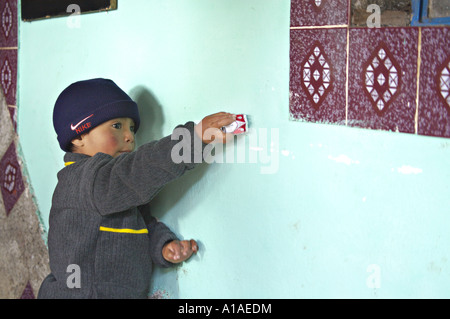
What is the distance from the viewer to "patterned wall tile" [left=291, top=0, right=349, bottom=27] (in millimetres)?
1021

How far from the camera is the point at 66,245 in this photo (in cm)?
134

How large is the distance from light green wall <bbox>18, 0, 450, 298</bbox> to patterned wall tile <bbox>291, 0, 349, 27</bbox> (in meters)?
0.03

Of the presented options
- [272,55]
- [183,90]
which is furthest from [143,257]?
[272,55]

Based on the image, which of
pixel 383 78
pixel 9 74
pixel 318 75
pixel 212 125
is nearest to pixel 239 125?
pixel 212 125

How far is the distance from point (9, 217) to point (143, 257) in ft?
2.62

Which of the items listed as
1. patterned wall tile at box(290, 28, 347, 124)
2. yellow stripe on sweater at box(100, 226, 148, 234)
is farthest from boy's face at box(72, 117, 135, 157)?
patterned wall tile at box(290, 28, 347, 124)

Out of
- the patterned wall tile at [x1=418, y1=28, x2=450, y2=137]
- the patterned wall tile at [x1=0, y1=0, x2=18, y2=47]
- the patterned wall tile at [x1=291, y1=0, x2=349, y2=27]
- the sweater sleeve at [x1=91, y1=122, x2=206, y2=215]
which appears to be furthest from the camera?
the patterned wall tile at [x1=0, y1=0, x2=18, y2=47]

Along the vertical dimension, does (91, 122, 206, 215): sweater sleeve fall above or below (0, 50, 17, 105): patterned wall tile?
below

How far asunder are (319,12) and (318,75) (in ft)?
0.38

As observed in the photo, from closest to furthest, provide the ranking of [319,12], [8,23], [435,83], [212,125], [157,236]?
[435,83]
[319,12]
[212,125]
[157,236]
[8,23]

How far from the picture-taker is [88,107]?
52.4 inches

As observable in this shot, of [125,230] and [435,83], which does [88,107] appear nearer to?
[125,230]

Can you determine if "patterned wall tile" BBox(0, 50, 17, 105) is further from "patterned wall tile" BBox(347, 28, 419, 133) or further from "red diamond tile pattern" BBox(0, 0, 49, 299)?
"patterned wall tile" BBox(347, 28, 419, 133)

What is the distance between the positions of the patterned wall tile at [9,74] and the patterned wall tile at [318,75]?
43.7 inches
